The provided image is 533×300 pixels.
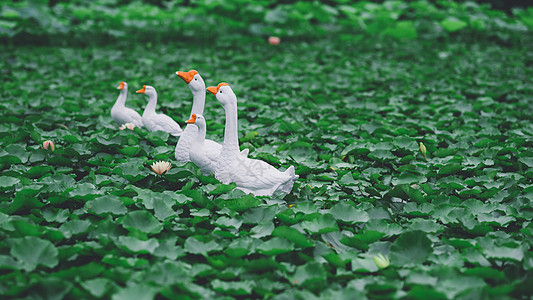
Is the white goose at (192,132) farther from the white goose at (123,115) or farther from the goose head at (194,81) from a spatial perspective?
the white goose at (123,115)

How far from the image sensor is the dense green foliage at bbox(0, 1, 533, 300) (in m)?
1.62

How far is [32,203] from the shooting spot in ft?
6.59

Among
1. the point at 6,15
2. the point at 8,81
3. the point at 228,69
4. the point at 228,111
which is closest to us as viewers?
the point at 228,111

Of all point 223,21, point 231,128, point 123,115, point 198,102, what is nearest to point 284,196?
point 231,128

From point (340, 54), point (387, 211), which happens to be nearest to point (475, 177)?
point (387, 211)

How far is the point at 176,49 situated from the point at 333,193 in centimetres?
489

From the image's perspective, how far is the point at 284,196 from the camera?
2252mm

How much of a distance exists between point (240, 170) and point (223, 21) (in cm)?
562

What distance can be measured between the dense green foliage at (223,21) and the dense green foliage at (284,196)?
164 cm

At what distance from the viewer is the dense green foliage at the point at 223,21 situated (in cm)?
680

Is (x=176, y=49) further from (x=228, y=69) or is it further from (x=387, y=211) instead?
(x=387, y=211)

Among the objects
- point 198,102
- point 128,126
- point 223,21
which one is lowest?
point 223,21

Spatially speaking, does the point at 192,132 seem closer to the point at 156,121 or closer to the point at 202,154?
the point at 202,154

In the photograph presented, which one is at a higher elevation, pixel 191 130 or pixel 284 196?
pixel 191 130
